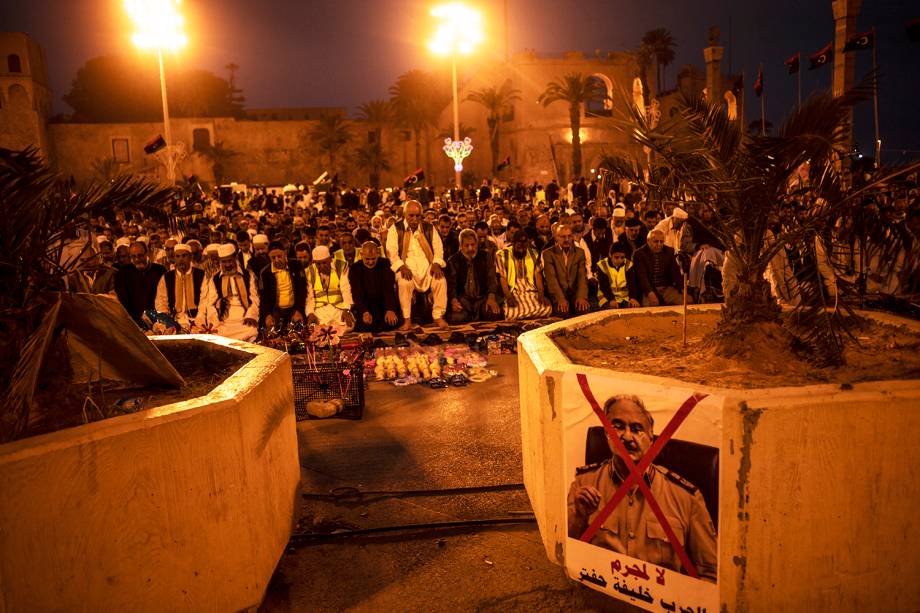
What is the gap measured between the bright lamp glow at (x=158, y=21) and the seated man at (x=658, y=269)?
50.6 feet

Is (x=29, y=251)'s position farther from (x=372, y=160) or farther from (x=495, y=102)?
(x=372, y=160)

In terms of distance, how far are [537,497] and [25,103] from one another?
61.7m

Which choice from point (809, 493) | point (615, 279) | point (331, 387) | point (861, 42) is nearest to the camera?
point (809, 493)

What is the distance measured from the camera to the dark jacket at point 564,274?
10578 mm

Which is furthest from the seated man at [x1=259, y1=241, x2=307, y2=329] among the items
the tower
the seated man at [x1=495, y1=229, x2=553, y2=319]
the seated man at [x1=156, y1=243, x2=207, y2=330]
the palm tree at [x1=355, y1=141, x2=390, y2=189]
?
the tower

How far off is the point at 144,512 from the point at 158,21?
19.2 meters

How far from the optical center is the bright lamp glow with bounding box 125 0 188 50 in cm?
1881

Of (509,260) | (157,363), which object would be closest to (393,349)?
(509,260)

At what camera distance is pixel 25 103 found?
175 feet

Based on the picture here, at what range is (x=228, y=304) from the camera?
9.91m

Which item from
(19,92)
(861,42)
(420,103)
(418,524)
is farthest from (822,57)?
(19,92)

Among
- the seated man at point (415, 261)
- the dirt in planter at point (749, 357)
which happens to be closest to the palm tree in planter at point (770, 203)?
the dirt in planter at point (749, 357)

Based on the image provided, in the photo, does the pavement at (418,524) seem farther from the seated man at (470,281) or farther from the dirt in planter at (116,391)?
the seated man at (470,281)

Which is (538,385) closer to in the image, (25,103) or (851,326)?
(851,326)
